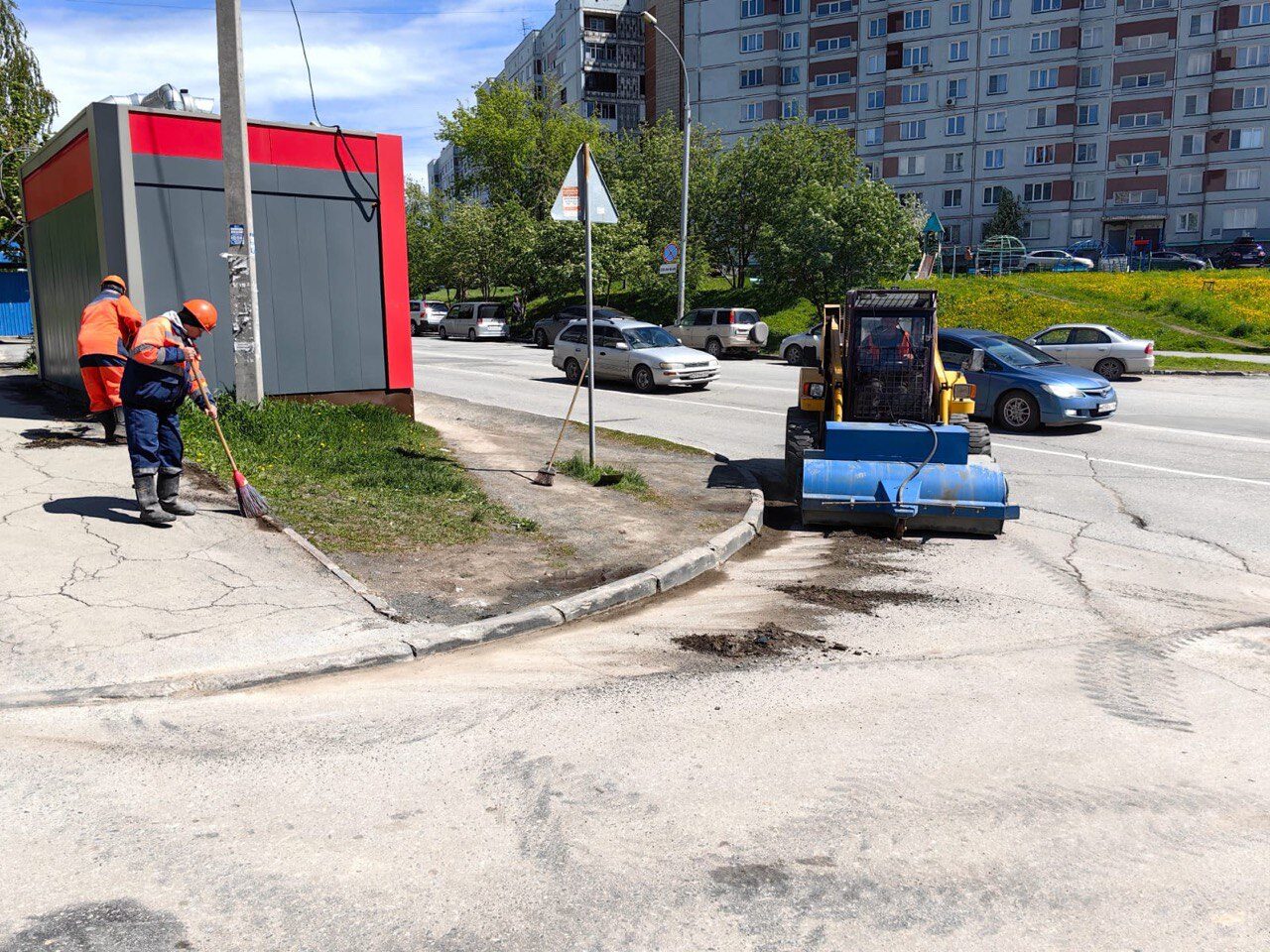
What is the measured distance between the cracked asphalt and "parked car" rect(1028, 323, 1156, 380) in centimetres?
1760

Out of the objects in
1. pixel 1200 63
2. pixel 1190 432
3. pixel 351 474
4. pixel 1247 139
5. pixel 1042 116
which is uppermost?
pixel 1200 63

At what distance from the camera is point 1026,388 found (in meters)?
14.8

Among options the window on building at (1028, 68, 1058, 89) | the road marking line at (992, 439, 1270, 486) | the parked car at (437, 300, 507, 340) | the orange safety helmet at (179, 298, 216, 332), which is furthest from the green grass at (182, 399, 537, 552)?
the window on building at (1028, 68, 1058, 89)

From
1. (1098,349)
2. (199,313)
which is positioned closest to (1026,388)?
(1098,349)

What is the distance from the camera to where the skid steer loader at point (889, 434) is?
8680mm

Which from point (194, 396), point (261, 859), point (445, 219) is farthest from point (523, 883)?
point (445, 219)

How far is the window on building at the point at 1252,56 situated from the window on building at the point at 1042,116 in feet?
33.7

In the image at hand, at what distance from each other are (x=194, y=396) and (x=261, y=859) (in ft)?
17.4

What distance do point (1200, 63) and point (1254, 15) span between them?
3.57m

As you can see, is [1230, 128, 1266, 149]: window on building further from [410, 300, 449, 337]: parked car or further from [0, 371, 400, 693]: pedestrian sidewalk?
[0, 371, 400, 693]: pedestrian sidewalk

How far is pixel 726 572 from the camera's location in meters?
7.75

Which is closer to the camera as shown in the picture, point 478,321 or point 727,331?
point 727,331

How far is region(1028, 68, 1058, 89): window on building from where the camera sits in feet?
206

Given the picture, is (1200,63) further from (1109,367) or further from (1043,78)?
(1109,367)
